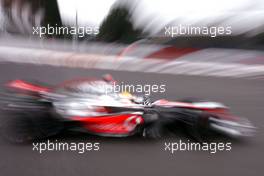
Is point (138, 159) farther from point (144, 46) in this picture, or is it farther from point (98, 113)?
point (144, 46)

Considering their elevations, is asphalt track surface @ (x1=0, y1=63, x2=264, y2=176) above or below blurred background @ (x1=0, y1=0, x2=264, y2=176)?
below

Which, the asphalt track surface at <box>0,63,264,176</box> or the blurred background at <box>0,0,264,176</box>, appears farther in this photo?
the asphalt track surface at <box>0,63,264,176</box>

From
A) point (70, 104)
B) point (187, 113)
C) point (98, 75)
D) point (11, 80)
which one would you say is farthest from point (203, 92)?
point (11, 80)

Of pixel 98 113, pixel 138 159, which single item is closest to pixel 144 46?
pixel 98 113

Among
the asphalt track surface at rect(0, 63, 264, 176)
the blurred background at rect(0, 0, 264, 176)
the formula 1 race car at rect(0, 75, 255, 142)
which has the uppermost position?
the blurred background at rect(0, 0, 264, 176)

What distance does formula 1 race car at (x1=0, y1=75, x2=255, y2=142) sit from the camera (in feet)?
5.24

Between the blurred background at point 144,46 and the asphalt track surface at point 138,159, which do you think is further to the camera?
the asphalt track surface at point 138,159

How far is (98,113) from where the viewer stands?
1665 millimetres

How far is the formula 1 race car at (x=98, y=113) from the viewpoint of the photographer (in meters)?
1.60

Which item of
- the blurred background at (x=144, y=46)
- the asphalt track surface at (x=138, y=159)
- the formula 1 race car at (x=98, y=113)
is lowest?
the asphalt track surface at (x=138, y=159)

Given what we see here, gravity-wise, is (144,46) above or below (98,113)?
above

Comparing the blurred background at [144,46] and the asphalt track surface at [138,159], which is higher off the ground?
the blurred background at [144,46]

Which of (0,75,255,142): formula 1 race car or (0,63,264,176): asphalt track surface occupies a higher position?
(0,75,255,142): formula 1 race car

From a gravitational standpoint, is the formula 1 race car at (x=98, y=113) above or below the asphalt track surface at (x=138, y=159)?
above
